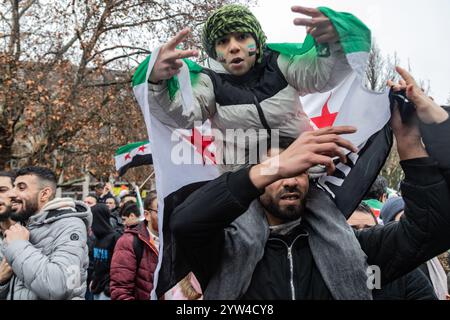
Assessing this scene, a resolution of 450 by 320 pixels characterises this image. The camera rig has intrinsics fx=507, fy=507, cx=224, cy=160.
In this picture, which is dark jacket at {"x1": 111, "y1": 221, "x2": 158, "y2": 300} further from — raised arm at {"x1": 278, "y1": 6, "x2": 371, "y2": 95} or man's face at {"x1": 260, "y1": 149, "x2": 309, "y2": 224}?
raised arm at {"x1": 278, "y1": 6, "x2": 371, "y2": 95}

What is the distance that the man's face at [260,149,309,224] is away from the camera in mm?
1829

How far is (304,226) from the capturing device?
188 centimetres

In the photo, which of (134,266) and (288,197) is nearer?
(288,197)

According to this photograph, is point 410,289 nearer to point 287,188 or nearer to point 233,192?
point 287,188

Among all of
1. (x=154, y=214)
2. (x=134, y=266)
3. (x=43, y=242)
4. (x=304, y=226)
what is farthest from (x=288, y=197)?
(x=154, y=214)

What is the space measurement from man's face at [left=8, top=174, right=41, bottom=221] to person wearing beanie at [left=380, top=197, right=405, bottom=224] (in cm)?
220

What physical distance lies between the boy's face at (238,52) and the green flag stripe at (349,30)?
400mm

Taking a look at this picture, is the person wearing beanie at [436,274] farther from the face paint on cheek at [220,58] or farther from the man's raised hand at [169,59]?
the man's raised hand at [169,59]

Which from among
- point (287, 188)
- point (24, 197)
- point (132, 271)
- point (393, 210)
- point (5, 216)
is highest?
point (287, 188)

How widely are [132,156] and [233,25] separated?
5.13 feet

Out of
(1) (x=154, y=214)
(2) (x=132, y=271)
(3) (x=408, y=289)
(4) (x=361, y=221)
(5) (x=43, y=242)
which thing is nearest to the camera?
(3) (x=408, y=289)

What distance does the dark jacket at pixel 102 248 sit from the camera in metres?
5.17

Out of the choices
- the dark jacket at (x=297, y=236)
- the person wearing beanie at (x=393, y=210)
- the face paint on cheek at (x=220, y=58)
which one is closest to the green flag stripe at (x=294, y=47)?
the face paint on cheek at (x=220, y=58)

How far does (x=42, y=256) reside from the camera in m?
2.57
